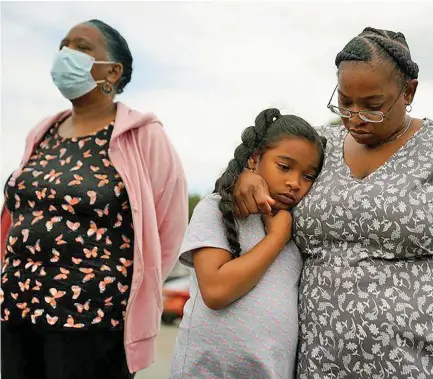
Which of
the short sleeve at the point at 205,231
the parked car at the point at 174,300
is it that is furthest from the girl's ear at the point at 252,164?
the parked car at the point at 174,300

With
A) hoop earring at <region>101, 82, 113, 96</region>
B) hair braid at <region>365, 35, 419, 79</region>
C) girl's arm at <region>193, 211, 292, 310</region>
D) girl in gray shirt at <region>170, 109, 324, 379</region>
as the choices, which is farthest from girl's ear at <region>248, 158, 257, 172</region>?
hoop earring at <region>101, 82, 113, 96</region>

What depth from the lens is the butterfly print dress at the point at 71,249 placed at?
310cm

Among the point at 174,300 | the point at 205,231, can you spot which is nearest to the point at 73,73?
the point at 205,231

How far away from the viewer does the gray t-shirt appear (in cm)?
225

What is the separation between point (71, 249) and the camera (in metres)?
3.10

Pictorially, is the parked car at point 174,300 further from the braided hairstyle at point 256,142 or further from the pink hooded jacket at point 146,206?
the braided hairstyle at point 256,142

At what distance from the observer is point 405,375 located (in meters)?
2.13

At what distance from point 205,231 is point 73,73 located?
5.22 feet

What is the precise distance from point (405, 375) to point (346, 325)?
23 centimetres

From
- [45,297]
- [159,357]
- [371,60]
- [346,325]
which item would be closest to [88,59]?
[45,297]

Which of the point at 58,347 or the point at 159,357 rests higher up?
the point at 58,347

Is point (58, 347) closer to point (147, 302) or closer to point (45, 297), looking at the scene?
point (45, 297)

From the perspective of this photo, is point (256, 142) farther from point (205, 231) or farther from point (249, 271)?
point (249, 271)

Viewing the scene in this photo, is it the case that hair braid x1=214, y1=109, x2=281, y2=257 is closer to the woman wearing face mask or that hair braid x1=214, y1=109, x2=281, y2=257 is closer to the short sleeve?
the short sleeve
